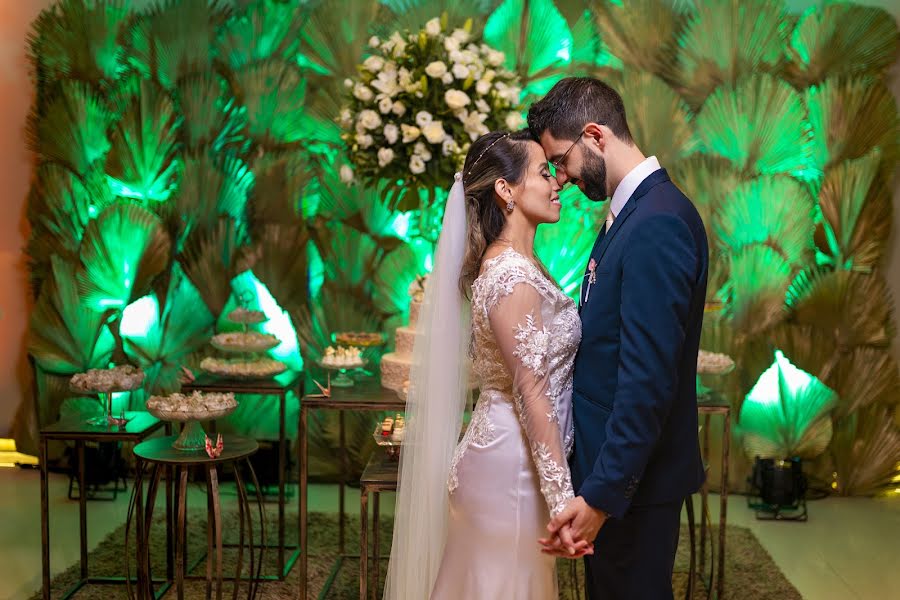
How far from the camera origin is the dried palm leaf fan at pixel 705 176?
5.53 m

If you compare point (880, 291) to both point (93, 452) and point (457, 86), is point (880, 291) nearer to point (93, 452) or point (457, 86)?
point (457, 86)

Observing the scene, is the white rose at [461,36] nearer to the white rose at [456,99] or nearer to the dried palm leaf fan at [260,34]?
the white rose at [456,99]

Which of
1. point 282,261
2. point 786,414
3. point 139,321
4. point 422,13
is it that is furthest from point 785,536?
point 139,321

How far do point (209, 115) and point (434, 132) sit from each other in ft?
6.92

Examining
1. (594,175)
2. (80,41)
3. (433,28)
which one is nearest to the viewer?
(594,175)

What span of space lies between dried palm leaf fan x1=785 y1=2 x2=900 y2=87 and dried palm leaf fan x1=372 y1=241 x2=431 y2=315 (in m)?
2.30

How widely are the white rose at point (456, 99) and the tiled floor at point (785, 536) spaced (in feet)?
8.05

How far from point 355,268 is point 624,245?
3397 millimetres

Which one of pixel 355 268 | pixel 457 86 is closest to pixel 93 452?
pixel 355 268

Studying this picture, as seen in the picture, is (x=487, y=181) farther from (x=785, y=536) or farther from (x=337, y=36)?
(x=785, y=536)

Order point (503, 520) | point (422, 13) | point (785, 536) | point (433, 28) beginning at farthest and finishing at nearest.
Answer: point (422, 13) → point (785, 536) → point (433, 28) → point (503, 520)

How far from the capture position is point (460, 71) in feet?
13.2

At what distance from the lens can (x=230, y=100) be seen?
560cm

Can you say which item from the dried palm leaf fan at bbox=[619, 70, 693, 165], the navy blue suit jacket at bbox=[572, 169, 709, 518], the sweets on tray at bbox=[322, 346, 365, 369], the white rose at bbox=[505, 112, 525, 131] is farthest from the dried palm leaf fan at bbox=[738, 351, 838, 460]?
the navy blue suit jacket at bbox=[572, 169, 709, 518]
